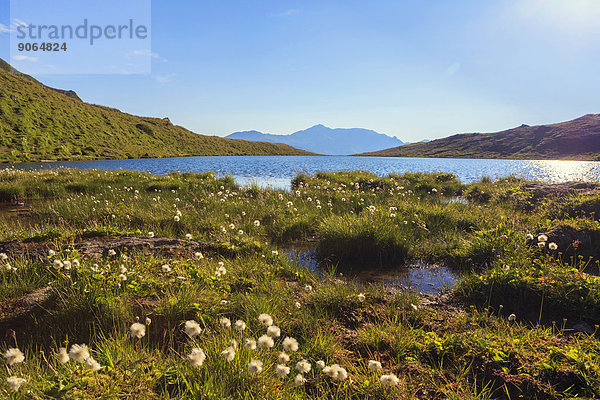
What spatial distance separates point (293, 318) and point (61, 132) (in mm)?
77697

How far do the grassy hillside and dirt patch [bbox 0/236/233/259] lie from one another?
5114 cm

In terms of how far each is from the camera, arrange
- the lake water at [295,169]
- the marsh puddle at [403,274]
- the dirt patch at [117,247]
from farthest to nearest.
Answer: the lake water at [295,169] < the marsh puddle at [403,274] < the dirt patch at [117,247]

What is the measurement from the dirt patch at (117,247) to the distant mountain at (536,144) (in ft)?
379

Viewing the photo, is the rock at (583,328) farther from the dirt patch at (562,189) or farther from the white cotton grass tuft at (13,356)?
the dirt patch at (562,189)

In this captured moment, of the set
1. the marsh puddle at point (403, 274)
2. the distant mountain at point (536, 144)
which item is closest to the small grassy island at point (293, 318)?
the marsh puddle at point (403, 274)

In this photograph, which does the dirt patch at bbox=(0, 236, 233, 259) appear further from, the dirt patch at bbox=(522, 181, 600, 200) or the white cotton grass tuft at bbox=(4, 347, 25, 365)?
the dirt patch at bbox=(522, 181, 600, 200)

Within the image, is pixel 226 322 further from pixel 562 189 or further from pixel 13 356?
pixel 562 189

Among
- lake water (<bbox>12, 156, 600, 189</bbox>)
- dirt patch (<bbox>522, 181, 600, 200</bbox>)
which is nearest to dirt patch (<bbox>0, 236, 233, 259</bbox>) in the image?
lake water (<bbox>12, 156, 600, 189</bbox>)

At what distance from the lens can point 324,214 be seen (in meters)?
9.82

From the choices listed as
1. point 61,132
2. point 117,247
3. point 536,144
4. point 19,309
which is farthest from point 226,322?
point 536,144

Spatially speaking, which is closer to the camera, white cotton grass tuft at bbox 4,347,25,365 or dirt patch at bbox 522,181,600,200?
white cotton grass tuft at bbox 4,347,25,365

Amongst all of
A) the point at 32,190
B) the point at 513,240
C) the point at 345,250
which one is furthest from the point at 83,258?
the point at 32,190

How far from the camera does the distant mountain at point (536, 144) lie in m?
99.8

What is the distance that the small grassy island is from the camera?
8.06 feet
